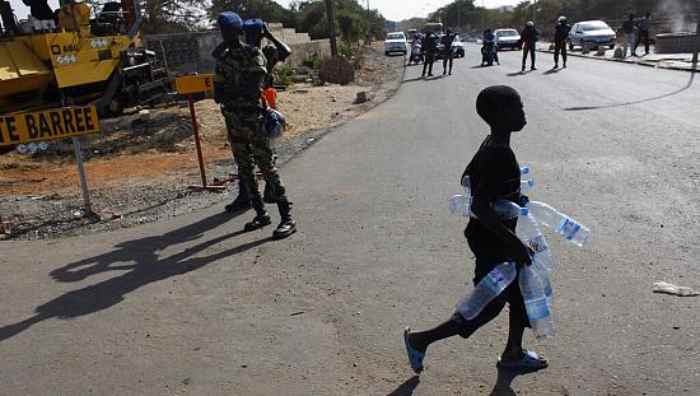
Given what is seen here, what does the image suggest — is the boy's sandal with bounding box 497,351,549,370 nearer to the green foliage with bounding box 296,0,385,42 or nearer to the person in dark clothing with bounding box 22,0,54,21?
the person in dark clothing with bounding box 22,0,54,21

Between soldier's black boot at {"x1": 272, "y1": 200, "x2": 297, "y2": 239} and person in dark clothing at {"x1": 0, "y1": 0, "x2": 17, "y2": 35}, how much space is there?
29.0 ft

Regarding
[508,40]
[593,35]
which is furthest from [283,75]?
[508,40]

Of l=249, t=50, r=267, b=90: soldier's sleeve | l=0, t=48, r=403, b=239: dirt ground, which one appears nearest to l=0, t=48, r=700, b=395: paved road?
l=0, t=48, r=403, b=239: dirt ground

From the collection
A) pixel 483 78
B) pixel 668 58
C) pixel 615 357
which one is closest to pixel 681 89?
pixel 483 78

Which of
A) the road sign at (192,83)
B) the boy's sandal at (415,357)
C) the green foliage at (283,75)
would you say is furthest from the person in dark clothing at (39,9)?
the boy's sandal at (415,357)

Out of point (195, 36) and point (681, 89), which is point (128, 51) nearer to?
point (195, 36)

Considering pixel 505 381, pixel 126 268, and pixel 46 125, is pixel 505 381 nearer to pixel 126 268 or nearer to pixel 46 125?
pixel 126 268

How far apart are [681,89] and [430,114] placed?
236 inches

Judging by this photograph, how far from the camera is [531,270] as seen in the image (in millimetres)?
2850

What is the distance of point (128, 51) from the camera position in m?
14.5

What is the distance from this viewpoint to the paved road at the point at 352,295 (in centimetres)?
318

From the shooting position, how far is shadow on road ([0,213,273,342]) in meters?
4.27

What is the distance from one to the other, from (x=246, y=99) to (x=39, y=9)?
8.85 m

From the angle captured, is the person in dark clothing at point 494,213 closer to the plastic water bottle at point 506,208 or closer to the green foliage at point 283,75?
the plastic water bottle at point 506,208
